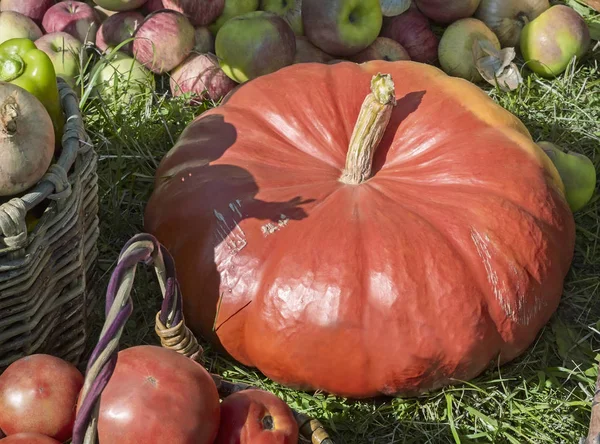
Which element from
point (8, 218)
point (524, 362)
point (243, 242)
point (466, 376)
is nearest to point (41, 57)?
point (8, 218)

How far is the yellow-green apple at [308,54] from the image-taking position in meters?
3.80

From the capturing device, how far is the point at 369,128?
2.62 meters

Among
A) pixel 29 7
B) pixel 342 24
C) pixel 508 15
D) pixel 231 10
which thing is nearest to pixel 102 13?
pixel 29 7

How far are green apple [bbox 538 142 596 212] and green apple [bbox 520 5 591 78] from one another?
919 millimetres

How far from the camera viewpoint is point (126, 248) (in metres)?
1.78

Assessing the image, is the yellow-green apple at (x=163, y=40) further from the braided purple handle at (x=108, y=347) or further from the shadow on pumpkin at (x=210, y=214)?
the braided purple handle at (x=108, y=347)

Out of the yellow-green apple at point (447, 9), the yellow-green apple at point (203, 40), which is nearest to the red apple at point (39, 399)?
the yellow-green apple at point (203, 40)

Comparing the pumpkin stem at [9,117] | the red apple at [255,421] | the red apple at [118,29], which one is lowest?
the red apple at [255,421]

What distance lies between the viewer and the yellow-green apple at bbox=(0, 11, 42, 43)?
143 inches

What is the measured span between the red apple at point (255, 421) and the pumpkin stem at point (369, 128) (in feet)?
3.15

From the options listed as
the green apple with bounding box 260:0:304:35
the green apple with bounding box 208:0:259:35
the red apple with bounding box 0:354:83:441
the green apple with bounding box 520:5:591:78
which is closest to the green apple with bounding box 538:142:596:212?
the green apple with bounding box 520:5:591:78

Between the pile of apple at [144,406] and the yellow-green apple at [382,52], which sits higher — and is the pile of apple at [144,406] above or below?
above

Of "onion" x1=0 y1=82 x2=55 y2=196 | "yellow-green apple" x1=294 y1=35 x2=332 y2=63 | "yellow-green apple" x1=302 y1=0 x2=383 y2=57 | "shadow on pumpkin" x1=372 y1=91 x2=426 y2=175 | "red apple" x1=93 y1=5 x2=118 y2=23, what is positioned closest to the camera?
"onion" x1=0 y1=82 x2=55 y2=196

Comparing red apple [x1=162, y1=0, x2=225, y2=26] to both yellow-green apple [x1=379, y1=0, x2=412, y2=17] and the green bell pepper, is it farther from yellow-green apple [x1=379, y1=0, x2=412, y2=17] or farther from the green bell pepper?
the green bell pepper
